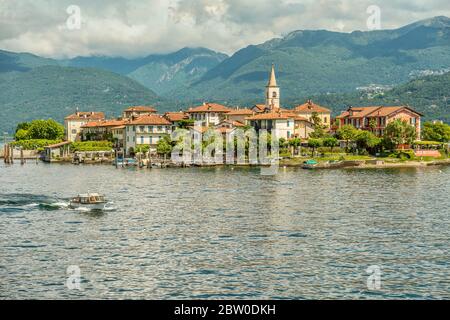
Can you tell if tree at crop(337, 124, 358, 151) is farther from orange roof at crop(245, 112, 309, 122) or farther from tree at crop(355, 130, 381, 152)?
orange roof at crop(245, 112, 309, 122)

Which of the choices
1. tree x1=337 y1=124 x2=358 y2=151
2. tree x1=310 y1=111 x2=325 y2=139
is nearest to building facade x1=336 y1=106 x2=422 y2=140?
tree x1=310 y1=111 x2=325 y2=139

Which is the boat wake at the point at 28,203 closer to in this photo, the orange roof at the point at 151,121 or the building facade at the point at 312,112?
the orange roof at the point at 151,121

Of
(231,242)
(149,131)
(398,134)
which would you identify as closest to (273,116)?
(398,134)

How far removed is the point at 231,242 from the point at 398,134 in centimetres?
10844

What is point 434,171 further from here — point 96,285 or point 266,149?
point 96,285

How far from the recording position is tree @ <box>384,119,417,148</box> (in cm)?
15159

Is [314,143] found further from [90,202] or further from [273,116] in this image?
[90,202]

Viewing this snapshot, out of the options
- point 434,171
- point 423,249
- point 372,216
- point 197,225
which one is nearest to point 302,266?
point 423,249

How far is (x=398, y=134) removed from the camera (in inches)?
5969

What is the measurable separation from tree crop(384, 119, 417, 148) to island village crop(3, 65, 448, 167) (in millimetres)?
256

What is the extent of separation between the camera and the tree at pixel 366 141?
155 metres

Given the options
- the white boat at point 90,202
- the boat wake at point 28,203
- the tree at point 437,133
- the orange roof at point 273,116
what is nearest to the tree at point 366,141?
the orange roof at point 273,116

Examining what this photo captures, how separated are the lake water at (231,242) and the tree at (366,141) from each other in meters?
60.6

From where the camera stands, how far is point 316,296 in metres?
36.1
